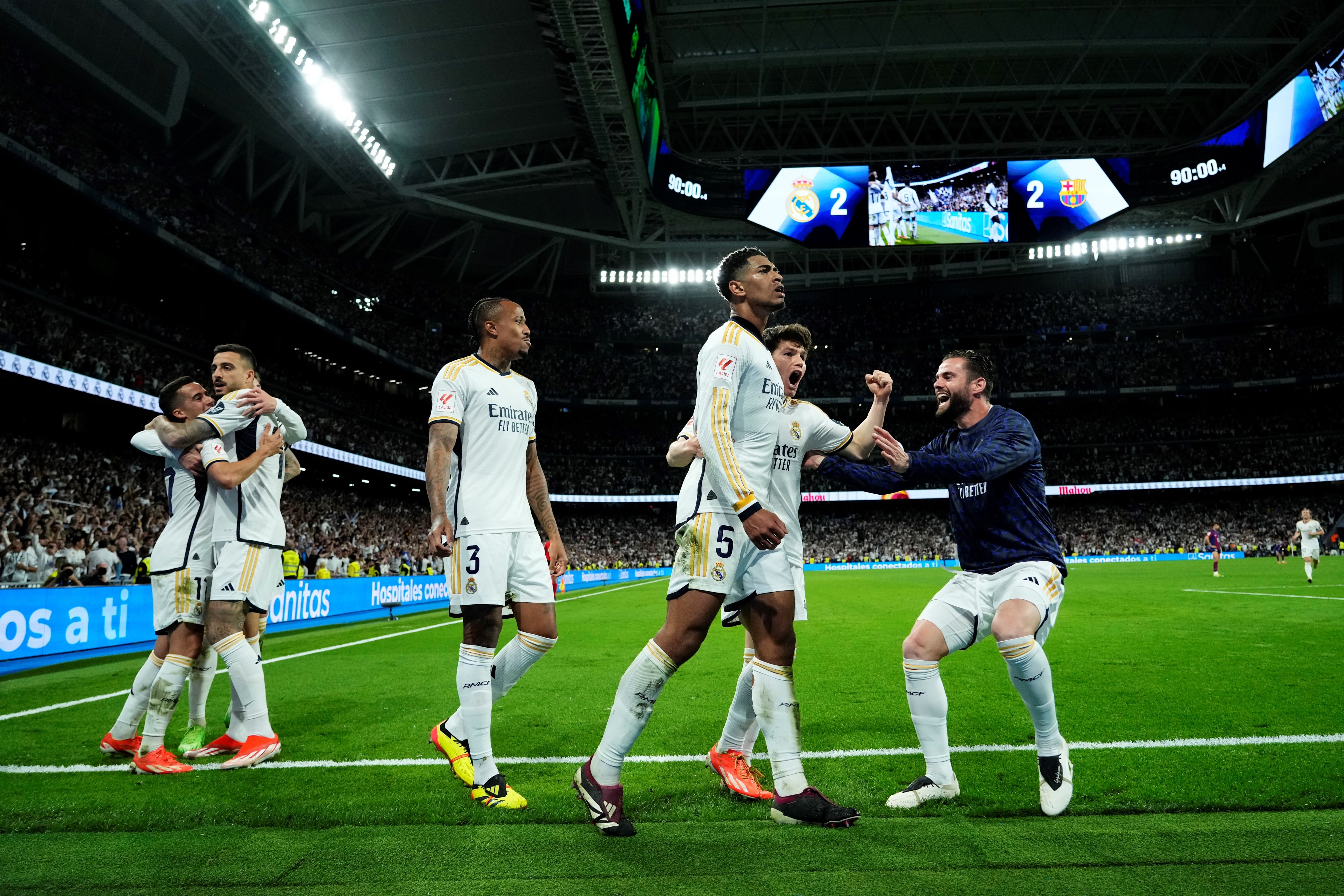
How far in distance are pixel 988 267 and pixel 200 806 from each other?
5120cm

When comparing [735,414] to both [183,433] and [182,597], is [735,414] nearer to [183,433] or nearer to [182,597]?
[183,433]

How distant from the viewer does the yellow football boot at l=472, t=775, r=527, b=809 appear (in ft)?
12.5

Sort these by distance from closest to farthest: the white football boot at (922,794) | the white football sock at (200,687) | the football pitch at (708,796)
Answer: the football pitch at (708,796) → the white football boot at (922,794) → the white football sock at (200,687)

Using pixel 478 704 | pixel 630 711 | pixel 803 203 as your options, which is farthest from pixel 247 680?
pixel 803 203

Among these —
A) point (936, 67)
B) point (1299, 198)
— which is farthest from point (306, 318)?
point (1299, 198)

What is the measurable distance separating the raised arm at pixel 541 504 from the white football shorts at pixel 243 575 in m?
1.72

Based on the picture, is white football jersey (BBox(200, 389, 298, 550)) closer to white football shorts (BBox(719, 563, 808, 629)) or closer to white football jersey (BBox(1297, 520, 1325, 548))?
white football shorts (BBox(719, 563, 808, 629))

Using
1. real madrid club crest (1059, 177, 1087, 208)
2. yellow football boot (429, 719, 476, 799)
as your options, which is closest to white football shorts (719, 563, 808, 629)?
yellow football boot (429, 719, 476, 799)

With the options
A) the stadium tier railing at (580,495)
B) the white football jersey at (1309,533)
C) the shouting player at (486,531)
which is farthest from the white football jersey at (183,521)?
the white football jersey at (1309,533)

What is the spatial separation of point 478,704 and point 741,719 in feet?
4.50

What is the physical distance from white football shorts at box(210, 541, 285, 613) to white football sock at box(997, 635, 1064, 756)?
14.1 feet

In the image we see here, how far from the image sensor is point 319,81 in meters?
25.1

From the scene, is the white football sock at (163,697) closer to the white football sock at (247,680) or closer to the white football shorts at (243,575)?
the white football sock at (247,680)

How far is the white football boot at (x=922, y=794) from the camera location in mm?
3719
